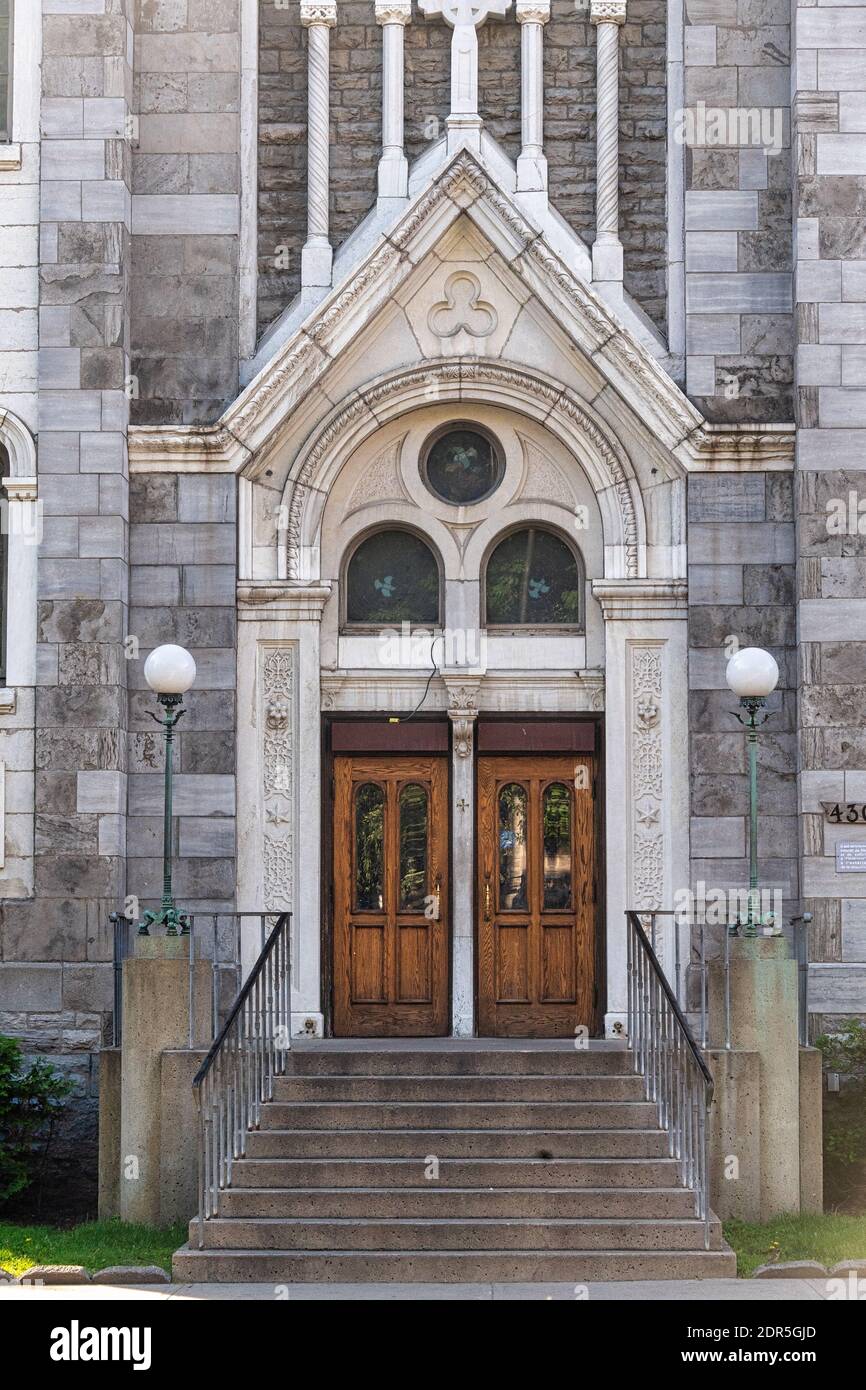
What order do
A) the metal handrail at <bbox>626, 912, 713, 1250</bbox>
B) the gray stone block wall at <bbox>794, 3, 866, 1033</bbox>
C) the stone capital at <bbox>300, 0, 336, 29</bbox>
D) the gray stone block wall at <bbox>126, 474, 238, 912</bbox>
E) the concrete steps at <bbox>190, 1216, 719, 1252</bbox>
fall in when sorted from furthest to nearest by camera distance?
1. the stone capital at <bbox>300, 0, 336, 29</bbox>
2. the gray stone block wall at <bbox>126, 474, 238, 912</bbox>
3. the gray stone block wall at <bbox>794, 3, 866, 1033</bbox>
4. the metal handrail at <bbox>626, 912, 713, 1250</bbox>
5. the concrete steps at <bbox>190, 1216, 719, 1252</bbox>

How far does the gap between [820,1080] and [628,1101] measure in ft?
4.50

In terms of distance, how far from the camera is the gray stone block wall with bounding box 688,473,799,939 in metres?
16.0

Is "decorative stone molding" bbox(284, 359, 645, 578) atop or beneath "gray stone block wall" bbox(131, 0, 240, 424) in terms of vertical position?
beneath

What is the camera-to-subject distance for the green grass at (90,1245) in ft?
41.2

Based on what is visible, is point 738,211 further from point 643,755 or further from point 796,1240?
point 796,1240

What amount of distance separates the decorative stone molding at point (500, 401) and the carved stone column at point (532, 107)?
5.14ft

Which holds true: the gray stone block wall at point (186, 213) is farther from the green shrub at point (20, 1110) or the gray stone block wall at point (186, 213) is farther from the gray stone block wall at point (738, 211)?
the green shrub at point (20, 1110)

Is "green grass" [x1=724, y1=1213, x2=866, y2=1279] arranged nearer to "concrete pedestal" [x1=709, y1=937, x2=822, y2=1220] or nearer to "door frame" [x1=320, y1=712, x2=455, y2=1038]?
"concrete pedestal" [x1=709, y1=937, x2=822, y2=1220]

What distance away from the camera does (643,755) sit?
1630 cm

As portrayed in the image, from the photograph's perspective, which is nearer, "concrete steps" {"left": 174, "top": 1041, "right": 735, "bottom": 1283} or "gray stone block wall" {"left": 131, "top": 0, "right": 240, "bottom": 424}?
"concrete steps" {"left": 174, "top": 1041, "right": 735, "bottom": 1283}

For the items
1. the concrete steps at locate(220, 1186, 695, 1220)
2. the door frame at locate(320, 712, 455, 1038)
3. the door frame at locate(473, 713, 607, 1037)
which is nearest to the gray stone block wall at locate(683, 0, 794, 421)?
the door frame at locate(473, 713, 607, 1037)

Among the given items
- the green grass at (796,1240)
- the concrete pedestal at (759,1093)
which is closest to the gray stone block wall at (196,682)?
the concrete pedestal at (759,1093)

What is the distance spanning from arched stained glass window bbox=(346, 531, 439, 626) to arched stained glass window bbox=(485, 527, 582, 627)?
502mm

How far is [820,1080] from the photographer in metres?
14.1
